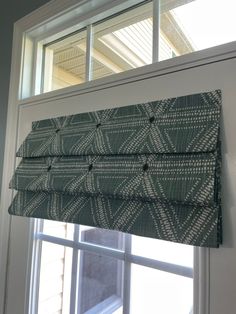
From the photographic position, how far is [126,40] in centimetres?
85

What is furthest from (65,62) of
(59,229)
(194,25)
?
(59,229)

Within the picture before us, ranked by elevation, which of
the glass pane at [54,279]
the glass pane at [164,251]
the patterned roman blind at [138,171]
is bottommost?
the glass pane at [54,279]

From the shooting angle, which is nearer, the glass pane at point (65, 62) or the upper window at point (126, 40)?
the upper window at point (126, 40)

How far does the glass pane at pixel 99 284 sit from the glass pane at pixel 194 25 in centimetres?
64

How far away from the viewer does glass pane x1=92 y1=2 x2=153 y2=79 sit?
809 mm

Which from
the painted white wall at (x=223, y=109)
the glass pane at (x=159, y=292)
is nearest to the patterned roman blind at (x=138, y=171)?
the painted white wall at (x=223, y=109)

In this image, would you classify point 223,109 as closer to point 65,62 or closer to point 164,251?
point 164,251

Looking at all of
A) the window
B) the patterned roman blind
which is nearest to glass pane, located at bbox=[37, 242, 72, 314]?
the window

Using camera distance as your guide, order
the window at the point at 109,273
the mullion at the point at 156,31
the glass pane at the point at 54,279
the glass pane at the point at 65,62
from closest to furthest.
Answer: the window at the point at 109,273
the mullion at the point at 156,31
the glass pane at the point at 54,279
the glass pane at the point at 65,62

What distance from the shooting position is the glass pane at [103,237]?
0.75 meters

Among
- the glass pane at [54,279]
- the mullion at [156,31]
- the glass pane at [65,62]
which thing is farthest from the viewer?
the glass pane at [65,62]

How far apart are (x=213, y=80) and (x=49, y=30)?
0.74 metres

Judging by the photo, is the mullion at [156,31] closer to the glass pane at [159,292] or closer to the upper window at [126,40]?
the upper window at [126,40]

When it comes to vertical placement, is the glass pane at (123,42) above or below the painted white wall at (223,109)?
above
